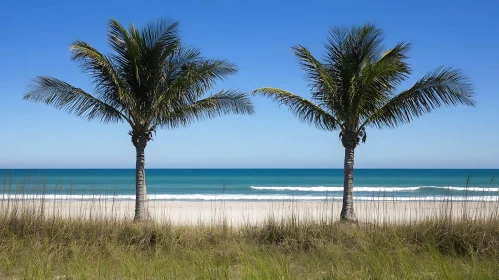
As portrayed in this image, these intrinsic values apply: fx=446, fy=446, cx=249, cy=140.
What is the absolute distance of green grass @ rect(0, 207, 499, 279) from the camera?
6.65 metres

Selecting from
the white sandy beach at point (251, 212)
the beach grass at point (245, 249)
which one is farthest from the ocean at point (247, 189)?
the beach grass at point (245, 249)

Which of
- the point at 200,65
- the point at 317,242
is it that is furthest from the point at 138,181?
the point at 317,242

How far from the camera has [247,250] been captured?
8453 mm

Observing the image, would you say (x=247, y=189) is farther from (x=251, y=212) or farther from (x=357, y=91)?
(x=357, y=91)

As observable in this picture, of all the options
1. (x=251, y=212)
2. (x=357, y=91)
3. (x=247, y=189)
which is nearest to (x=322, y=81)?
(x=357, y=91)

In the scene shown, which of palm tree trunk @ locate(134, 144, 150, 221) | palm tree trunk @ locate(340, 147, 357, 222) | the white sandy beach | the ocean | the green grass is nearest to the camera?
the green grass

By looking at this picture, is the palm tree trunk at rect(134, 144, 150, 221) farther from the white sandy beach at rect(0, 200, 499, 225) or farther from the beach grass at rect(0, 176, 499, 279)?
the beach grass at rect(0, 176, 499, 279)

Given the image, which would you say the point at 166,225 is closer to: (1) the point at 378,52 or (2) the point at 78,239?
(2) the point at 78,239

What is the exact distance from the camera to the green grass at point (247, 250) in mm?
6648

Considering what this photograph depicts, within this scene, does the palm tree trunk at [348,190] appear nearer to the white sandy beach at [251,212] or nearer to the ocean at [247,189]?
the white sandy beach at [251,212]

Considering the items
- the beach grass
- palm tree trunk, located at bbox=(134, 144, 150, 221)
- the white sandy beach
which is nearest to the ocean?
the white sandy beach

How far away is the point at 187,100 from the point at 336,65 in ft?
15.1

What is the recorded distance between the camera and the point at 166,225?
10164mm

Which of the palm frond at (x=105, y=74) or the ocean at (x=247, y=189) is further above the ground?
the palm frond at (x=105, y=74)
